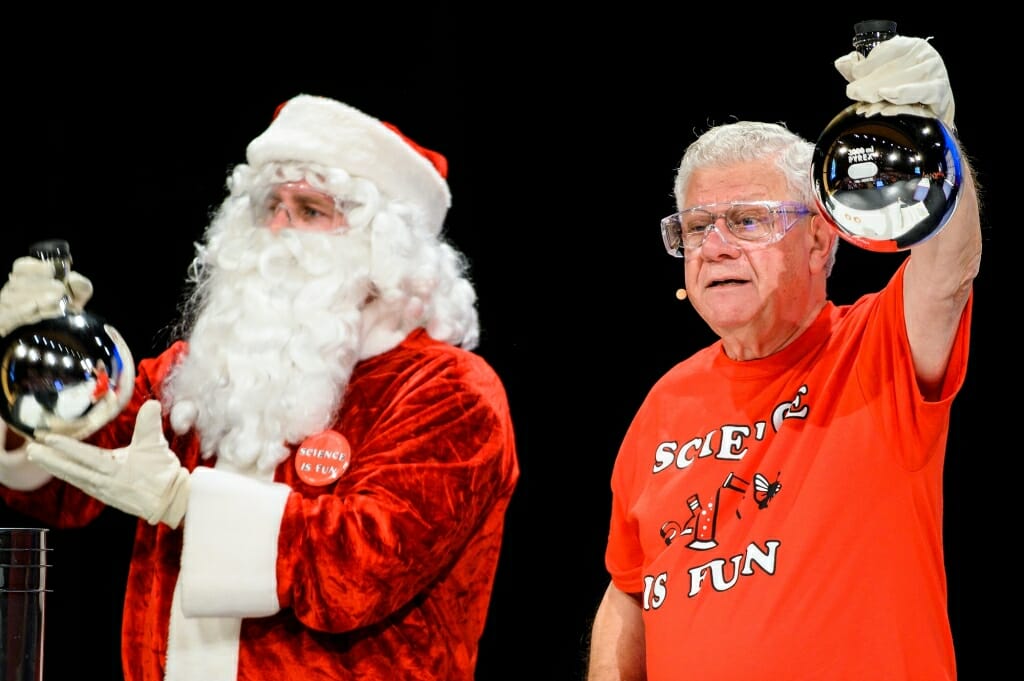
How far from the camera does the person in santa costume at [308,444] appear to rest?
2.28 metres

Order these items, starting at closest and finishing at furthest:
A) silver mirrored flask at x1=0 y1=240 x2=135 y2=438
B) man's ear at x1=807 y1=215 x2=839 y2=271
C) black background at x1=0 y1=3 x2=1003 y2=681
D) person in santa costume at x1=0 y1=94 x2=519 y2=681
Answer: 1. silver mirrored flask at x1=0 y1=240 x2=135 y2=438
2. man's ear at x1=807 y1=215 x2=839 y2=271
3. person in santa costume at x1=0 y1=94 x2=519 y2=681
4. black background at x1=0 y1=3 x2=1003 y2=681

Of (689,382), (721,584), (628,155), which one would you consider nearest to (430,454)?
(689,382)

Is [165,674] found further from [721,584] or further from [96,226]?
[96,226]

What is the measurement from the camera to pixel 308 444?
98.5 inches

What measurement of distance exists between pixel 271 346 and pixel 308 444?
28 centimetres

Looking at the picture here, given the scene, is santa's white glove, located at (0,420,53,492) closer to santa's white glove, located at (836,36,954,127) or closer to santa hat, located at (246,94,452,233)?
santa hat, located at (246,94,452,233)

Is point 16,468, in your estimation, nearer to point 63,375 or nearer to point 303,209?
point 63,375

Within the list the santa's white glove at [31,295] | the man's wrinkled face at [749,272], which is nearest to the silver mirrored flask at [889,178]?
the man's wrinkled face at [749,272]

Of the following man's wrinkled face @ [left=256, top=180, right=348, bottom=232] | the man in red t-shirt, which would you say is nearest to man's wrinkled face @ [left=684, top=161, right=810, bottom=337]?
the man in red t-shirt

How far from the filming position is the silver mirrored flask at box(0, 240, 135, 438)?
205 centimetres

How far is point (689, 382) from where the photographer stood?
2.23 meters

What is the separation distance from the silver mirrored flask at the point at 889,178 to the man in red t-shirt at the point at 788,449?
1.5 inches

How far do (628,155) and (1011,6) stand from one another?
1.01m

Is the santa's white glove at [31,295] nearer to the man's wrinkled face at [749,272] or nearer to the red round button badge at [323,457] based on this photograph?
the red round button badge at [323,457]
